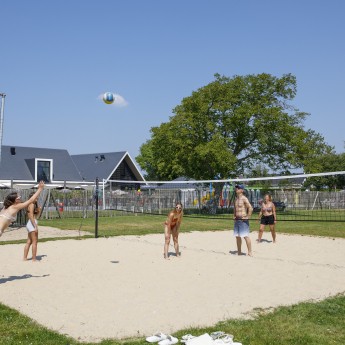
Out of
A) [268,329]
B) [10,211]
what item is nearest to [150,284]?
[10,211]

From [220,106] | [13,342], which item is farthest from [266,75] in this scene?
[13,342]

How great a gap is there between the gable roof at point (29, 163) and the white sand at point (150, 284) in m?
34.9

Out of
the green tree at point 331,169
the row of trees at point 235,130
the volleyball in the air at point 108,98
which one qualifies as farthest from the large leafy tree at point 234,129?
the green tree at point 331,169

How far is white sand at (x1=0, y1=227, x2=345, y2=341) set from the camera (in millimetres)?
6211

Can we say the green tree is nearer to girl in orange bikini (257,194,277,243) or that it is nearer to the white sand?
girl in orange bikini (257,194,277,243)

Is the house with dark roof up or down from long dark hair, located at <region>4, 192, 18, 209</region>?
up

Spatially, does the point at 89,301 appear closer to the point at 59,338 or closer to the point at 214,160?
the point at 59,338

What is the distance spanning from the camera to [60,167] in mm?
50906

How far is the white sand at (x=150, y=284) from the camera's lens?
245 inches

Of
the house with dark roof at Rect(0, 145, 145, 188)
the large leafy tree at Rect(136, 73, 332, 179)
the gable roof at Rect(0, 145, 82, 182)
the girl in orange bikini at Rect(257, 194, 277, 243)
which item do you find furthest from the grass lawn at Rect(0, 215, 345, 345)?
the gable roof at Rect(0, 145, 82, 182)

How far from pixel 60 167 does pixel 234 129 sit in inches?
854

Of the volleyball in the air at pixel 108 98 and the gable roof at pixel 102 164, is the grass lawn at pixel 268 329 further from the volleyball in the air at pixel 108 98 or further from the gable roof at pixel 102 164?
the gable roof at pixel 102 164

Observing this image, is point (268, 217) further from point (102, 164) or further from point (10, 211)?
point (102, 164)

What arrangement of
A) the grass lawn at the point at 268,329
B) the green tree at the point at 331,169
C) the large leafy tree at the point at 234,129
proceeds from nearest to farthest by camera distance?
1. the grass lawn at the point at 268,329
2. the large leafy tree at the point at 234,129
3. the green tree at the point at 331,169
